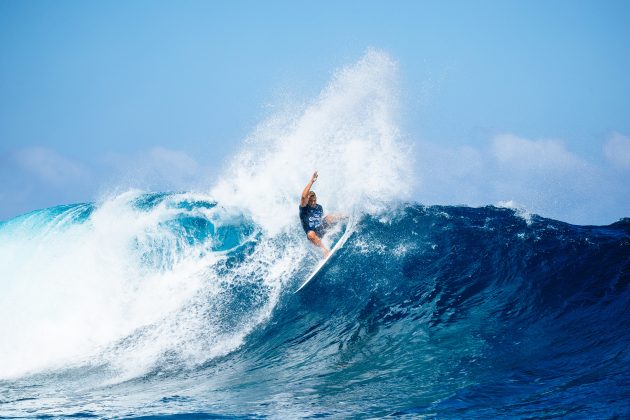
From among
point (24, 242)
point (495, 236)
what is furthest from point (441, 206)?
point (24, 242)

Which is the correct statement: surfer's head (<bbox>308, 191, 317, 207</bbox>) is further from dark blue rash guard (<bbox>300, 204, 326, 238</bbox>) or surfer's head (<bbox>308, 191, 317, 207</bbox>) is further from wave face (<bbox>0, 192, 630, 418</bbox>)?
wave face (<bbox>0, 192, 630, 418</bbox>)

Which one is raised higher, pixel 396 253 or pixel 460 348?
pixel 396 253

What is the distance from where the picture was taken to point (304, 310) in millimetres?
8328

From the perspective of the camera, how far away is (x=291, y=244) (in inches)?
387

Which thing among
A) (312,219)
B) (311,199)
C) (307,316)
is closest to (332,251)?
(312,219)

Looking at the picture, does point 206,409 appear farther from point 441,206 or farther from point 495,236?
point 441,206

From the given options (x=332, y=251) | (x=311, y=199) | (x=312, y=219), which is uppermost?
(x=311, y=199)

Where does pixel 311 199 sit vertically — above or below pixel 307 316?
above

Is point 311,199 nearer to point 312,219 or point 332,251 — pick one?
point 312,219

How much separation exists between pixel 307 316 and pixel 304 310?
198 mm

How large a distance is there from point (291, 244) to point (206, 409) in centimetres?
521

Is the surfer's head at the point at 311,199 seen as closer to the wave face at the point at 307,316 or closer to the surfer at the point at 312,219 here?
the surfer at the point at 312,219

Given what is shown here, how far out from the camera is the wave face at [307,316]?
504 centimetres

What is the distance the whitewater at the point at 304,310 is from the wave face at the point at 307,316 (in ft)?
0.11
